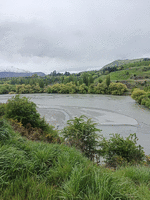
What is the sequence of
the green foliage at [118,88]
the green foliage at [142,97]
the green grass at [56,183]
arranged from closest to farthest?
the green grass at [56,183] < the green foliage at [142,97] < the green foliage at [118,88]

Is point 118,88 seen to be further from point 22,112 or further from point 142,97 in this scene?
point 22,112

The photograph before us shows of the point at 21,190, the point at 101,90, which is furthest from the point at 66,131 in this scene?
the point at 101,90

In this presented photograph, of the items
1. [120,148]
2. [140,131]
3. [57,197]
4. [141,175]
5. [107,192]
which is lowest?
[140,131]

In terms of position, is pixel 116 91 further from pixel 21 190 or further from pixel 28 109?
pixel 21 190

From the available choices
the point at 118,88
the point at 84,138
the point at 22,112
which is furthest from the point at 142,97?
the point at 22,112

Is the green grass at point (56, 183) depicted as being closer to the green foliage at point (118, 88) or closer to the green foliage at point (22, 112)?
the green foliage at point (22, 112)

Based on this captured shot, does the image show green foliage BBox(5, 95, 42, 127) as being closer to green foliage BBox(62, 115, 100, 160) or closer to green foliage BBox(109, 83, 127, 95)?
green foliage BBox(62, 115, 100, 160)

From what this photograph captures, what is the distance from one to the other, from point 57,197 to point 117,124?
13971mm

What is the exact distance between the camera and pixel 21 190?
5.46ft

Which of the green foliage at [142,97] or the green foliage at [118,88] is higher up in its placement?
the green foliage at [118,88]

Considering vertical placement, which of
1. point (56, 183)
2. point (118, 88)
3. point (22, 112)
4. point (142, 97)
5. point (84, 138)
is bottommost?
point (84, 138)

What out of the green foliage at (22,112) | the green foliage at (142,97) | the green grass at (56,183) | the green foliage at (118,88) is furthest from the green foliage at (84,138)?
the green foliage at (118,88)

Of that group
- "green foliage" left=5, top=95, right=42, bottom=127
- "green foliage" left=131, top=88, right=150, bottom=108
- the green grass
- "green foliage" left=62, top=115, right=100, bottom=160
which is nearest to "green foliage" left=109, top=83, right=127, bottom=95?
"green foliage" left=131, top=88, right=150, bottom=108

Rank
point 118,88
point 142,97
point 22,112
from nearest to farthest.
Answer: point 22,112, point 142,97, point 118,88
